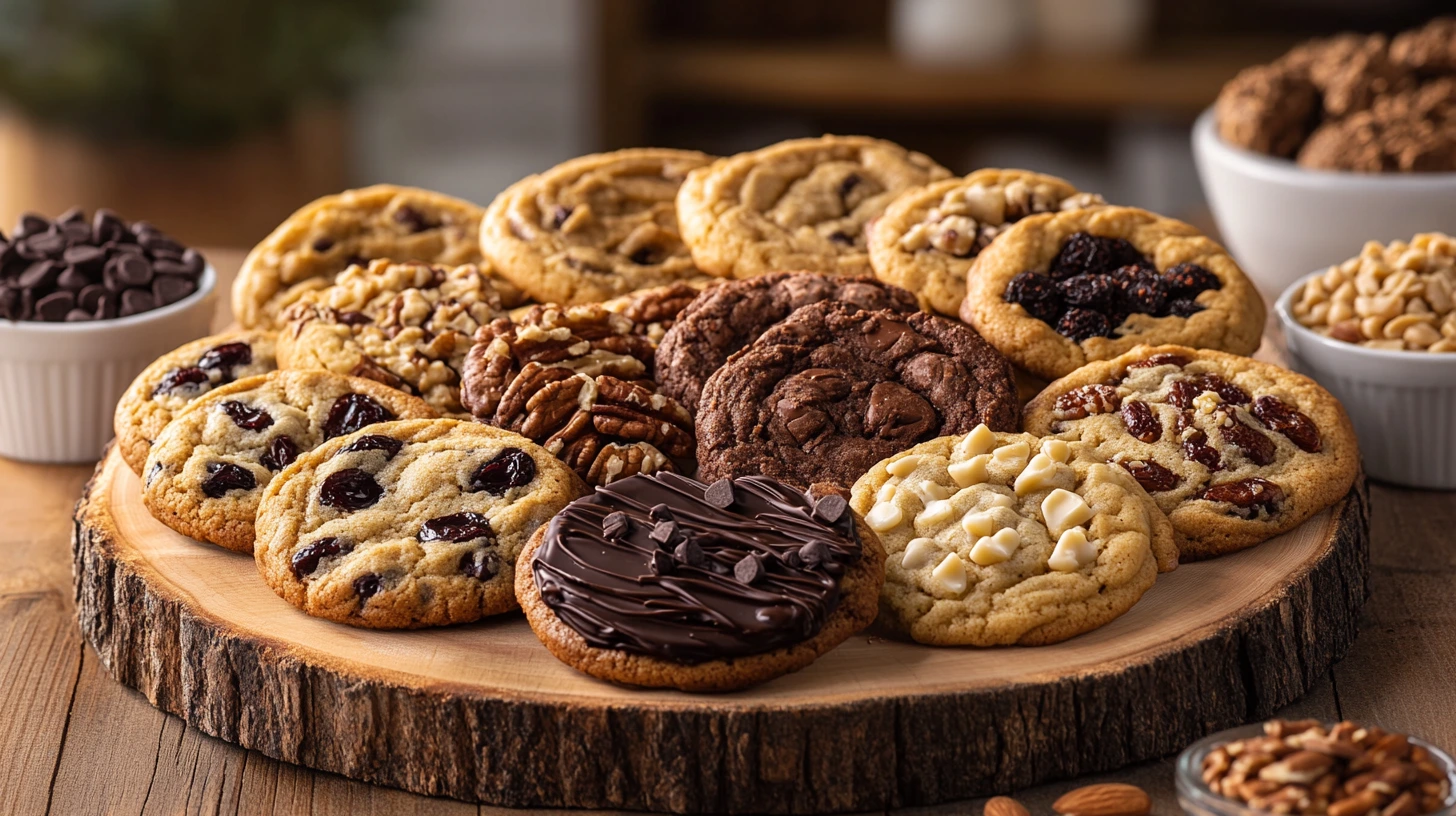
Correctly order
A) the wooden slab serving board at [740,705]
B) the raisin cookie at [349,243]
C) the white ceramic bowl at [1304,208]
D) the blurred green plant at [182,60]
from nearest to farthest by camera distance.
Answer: the wooden slab serving board at [740,705]
the raisin cookie at [349,243]
the white ceramic bowl at [1304,208]
the blurred green plant at [182,60]

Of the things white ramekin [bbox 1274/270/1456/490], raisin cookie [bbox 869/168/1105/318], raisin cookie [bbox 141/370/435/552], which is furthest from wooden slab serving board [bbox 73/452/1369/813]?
raisin cookie [bbox 869/168/1105/318]

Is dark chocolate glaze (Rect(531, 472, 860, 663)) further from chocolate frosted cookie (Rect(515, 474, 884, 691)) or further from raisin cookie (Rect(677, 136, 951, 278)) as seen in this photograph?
raisin cookie (Rect(677, 136, 951, 278))

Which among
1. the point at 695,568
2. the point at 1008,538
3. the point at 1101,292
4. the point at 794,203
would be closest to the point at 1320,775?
the point at 1008,538

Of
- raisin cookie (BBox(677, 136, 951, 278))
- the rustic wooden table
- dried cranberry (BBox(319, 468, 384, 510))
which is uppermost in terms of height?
raisin cookie (BBox(677, 136, 951, 278))

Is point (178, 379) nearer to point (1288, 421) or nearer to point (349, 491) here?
point (349, 491)

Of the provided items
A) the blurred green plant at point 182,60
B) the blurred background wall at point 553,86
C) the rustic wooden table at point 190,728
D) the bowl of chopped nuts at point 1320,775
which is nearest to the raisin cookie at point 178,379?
the rustic wooden table at point 190,728

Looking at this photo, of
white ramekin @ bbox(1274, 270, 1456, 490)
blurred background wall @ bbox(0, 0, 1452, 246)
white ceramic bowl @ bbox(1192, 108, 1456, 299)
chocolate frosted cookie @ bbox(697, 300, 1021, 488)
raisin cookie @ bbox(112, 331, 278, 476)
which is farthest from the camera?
blurred background wall @ bbox(0, 0, 1452, 246)

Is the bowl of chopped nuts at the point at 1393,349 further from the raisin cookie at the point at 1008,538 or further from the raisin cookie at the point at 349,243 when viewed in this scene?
the raisin cookie at the point at 349,243

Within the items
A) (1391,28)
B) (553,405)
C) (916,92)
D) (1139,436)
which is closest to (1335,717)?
(1139,436)
